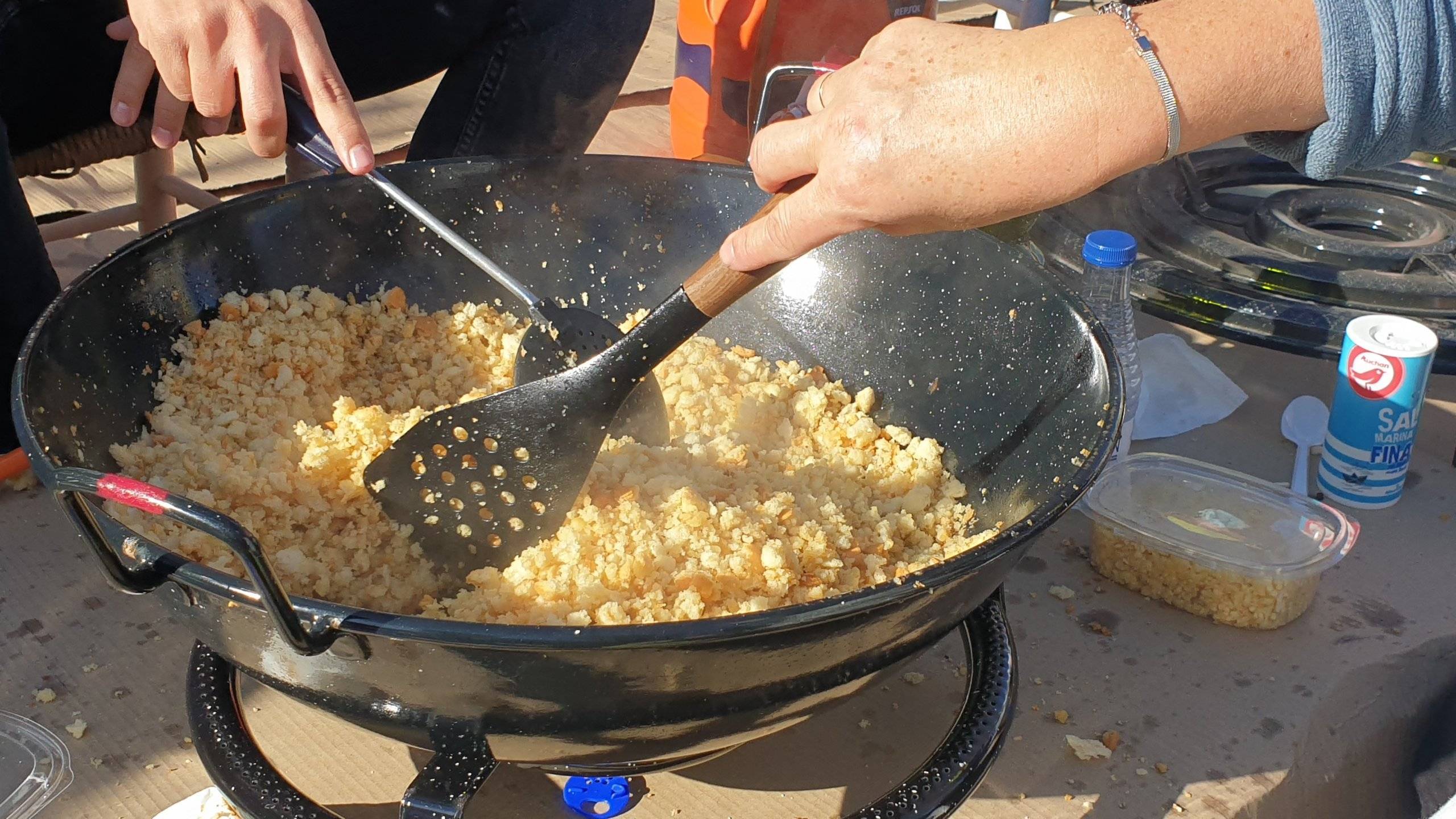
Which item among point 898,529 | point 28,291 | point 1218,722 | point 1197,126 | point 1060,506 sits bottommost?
point 1218,722

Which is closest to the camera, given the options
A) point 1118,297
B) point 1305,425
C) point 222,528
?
point 222,528

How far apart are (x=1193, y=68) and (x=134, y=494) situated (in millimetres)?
787

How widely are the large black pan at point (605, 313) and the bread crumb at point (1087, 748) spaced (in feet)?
0.96

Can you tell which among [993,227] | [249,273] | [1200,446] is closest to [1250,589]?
[1200,446]

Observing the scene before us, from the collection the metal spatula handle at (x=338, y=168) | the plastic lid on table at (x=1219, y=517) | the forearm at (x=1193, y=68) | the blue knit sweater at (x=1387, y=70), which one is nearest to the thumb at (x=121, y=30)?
the metal spatula handle at (x=338, y=168)

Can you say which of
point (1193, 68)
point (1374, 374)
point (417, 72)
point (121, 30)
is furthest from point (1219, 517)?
point (121, 30)

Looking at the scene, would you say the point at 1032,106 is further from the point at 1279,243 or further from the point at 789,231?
the point at 1279,243

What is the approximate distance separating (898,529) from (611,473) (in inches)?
12.1

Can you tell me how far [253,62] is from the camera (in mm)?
1153

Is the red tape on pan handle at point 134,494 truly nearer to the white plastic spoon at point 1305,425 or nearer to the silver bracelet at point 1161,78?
the silver bracelet at point 1161,78

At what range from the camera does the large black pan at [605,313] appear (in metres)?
0.73

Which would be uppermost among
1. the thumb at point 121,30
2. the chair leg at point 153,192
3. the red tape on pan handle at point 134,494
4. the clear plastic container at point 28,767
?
the thumb at point 121,30

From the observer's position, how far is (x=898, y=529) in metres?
1.17

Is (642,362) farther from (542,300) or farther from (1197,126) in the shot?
(1197,126)
